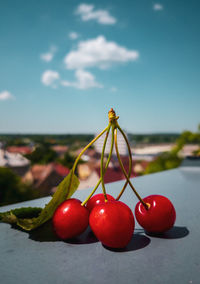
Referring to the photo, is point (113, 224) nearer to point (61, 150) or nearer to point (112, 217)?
point (112, 217)

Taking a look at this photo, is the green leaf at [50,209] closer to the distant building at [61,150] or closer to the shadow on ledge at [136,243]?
the shadow on ledge at [136,243]

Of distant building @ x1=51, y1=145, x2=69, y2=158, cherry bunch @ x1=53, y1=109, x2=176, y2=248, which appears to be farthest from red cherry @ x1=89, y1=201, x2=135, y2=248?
distant building @ x1=51, y1=145, x2=69, y2=158

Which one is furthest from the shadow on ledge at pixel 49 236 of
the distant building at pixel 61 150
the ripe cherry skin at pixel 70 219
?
the distant building at pixel 61 150

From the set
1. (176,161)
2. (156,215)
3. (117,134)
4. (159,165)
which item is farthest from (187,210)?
(159,165)

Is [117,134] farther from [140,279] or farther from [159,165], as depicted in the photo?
[159,165]

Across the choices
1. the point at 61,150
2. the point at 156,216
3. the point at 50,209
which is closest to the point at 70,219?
the point at 50,209

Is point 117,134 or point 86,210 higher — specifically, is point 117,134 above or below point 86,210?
above

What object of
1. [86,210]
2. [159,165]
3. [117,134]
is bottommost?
[159,165]

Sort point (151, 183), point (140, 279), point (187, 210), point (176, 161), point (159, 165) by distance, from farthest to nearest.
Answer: point (159, 165) → point (176, 161) → point (151, 183) → point (187, 210) → point (140, 279)
